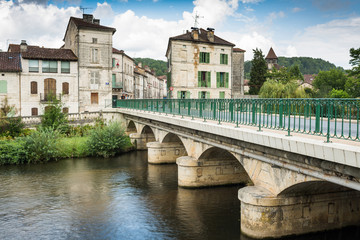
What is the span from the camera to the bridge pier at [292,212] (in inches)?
355

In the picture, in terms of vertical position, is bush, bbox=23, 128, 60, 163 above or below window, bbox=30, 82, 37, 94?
below

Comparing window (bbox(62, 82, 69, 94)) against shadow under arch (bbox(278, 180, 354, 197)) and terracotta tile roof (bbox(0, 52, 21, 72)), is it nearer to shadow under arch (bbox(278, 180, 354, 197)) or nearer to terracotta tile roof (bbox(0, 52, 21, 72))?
terracotta tile roof (bbox(0, 52, 21, 72))

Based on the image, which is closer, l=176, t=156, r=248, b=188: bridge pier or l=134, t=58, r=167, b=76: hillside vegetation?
l=176, t=156, r=248, b=188: bridge pier

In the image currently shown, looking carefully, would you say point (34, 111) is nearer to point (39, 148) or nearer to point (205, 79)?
point (39, 148)

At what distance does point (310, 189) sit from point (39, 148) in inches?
709

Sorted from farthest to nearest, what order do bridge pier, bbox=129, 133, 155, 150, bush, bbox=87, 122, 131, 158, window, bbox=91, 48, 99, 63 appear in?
window, bbox=91, 48, 99, 63 → bridge pier, bbox=129, 133, 155, 150 → bush, bbox=87, 122, 131, 158

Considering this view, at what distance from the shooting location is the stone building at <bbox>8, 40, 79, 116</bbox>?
107 feet

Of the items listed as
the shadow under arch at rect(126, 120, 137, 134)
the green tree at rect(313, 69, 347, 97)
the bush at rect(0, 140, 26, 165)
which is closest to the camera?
the bush at rect(0, 140, 26, 165)

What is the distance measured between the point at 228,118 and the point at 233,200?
162 inches

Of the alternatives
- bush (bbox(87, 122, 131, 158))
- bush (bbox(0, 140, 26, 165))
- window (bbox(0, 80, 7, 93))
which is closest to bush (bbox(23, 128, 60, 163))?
bush (bbox(0, 140, 26, 165))

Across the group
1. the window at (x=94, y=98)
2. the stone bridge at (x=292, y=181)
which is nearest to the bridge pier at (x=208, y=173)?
the stone bridge at (x=292, y=181)

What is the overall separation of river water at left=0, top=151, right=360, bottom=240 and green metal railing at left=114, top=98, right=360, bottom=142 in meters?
3.26

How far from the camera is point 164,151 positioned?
20.9 meters

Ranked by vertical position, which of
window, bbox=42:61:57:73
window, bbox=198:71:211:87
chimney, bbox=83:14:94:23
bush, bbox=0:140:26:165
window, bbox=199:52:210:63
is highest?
chimney, bbox=83:14:94:23
